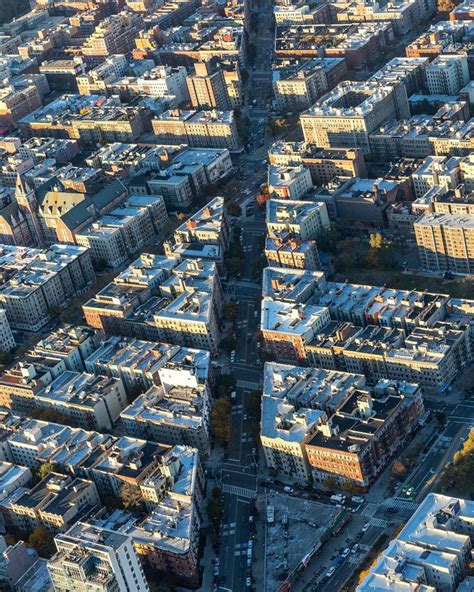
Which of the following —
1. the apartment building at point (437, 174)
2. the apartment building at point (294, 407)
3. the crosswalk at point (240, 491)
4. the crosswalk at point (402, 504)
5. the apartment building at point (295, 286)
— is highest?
the apartment building at point (437, 174)

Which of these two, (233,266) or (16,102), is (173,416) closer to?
(233,266)

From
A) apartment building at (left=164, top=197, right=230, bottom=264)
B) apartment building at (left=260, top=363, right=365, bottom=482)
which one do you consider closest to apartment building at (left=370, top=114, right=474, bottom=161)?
apartment building at (left=164, top=197, right=230, bottom=264)

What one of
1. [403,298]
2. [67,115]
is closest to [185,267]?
[403,298]

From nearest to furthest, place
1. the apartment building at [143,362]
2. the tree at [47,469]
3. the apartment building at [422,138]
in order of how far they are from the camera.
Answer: the tree at [47,469] → the apartment building at [143,362] → the apartment building at [422,138]

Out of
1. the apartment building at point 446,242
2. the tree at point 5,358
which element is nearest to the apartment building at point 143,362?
the tree at point 5,358

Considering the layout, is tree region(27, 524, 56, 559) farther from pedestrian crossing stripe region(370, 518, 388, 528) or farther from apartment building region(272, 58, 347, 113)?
A: apartment building region(272, 58, 347, 113)

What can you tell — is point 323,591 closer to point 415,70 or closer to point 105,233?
point 105,233

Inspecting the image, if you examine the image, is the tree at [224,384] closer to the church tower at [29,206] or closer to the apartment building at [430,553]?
the apartment building at [430,553]

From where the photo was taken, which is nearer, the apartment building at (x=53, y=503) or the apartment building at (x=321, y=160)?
the apartment building at (x=53, y=503)
